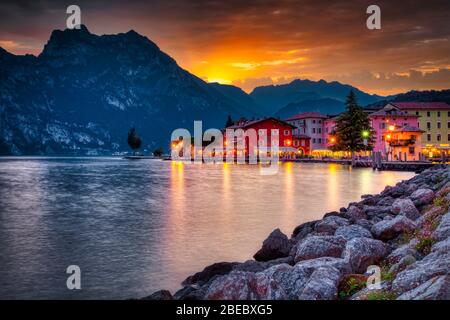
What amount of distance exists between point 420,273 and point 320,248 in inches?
169

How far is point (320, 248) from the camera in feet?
40.0

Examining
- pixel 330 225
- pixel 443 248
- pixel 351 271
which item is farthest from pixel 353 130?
pixel 443 248

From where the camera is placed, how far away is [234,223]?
2677 centimetres

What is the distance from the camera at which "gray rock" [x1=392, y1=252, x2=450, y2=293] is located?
787cm

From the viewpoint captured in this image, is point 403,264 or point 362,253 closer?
point 403,264

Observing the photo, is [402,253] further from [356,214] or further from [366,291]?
[356,214]

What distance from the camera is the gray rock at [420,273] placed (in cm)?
787

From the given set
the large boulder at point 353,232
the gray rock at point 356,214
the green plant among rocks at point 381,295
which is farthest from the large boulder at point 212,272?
the gray rock at point 356,214

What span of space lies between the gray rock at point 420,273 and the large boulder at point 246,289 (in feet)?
7.76

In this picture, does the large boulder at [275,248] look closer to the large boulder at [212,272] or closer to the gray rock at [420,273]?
the large boulder at [212,272]

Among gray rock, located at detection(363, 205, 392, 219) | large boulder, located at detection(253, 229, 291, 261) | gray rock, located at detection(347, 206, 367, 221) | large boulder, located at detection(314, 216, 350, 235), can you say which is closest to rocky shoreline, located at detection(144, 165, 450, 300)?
large boulder, located at detection(253, 229, 291, 261)

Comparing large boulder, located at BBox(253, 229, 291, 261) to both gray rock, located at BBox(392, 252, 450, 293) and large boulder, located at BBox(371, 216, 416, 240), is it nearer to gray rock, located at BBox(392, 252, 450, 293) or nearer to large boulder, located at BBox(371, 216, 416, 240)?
large boulder, located at BBox(371, 216, 416, 240)
